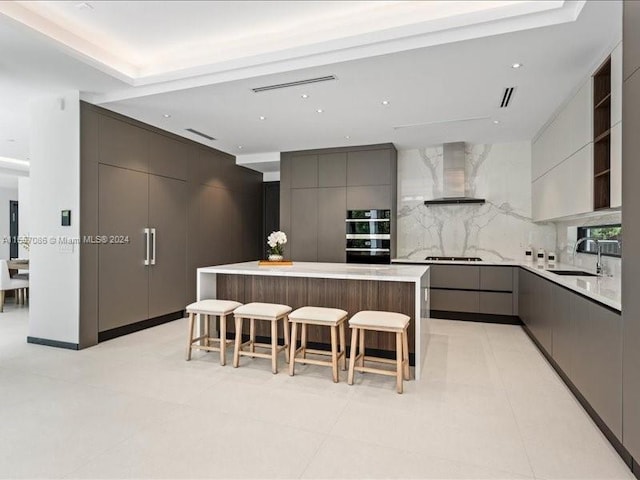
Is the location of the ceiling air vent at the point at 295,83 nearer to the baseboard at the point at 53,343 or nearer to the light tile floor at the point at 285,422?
the light tile floor at the point at 285,422

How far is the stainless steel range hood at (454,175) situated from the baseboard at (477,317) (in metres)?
1.73

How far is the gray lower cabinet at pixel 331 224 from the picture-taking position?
6.14m

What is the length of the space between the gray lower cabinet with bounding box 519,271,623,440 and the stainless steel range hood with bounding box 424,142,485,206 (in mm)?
2213

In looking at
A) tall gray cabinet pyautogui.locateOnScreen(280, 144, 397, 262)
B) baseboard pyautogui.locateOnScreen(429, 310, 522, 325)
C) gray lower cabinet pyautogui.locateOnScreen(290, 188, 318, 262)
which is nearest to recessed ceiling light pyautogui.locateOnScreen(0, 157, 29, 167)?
tall gray cabinet pyautogui.locateOnScreen(280, 144, 397, 262)

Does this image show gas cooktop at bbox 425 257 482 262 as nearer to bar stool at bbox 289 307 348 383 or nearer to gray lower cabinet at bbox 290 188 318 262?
gray lower cabinet at bbox 290 188 318 262

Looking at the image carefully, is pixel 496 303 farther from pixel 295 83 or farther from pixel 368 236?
pixel 295 83

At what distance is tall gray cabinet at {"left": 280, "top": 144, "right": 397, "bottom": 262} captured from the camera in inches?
233

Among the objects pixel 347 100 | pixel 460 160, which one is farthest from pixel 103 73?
pixel 460 160

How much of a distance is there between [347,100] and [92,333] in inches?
148

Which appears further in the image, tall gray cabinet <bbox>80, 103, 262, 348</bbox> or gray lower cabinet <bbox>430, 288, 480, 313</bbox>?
gray lower cabinet <bbox>430, 288, 480, 313</bbox>

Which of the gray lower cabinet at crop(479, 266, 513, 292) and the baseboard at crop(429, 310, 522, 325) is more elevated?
the gray lower cabinet at crop(479, 266, 513, 292)

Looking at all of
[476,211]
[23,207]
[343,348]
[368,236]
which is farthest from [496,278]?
[23,207]

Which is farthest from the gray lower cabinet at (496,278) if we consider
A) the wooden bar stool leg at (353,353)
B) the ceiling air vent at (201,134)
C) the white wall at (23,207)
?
the white wall at (23,207)

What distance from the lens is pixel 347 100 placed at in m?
4.01
